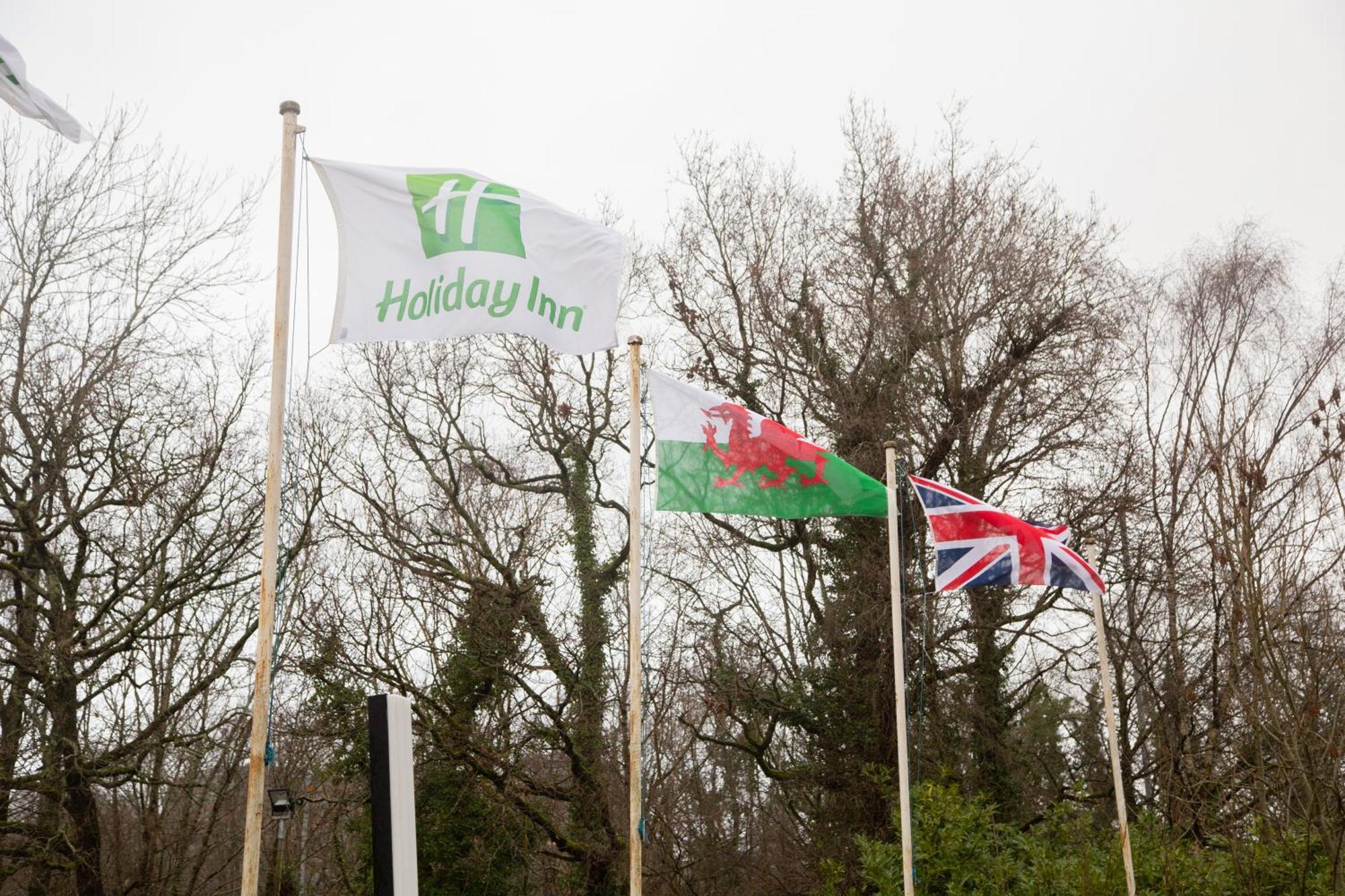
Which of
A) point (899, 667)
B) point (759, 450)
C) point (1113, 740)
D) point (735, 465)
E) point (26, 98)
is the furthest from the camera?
point (1113, 740)

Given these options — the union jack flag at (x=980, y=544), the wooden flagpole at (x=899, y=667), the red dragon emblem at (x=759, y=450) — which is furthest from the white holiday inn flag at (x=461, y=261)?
the union jack flag at (x=980, y=544)

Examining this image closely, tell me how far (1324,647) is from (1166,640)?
8.83m

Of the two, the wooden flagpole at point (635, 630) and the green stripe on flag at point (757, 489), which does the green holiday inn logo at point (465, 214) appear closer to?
the wooden flagpole at point (635, 630)

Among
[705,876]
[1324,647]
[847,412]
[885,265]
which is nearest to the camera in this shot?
[1324,647]

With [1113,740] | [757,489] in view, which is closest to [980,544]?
[757,489]

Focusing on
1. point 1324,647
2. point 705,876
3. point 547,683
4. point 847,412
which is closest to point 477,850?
point 547,683

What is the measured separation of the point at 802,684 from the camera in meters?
18.1

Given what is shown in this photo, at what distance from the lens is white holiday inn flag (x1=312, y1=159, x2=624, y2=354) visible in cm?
688

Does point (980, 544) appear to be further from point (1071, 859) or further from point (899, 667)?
point (1071, 859)

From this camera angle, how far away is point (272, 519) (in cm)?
606

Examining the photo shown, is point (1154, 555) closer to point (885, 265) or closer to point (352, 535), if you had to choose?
point (885, 265)

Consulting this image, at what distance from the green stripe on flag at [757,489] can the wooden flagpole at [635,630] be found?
33 centimetres

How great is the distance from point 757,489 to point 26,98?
19.0ft

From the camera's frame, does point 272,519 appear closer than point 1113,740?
Yes
